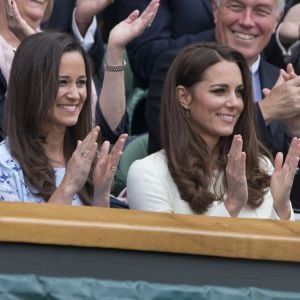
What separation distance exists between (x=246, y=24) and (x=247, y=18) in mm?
38

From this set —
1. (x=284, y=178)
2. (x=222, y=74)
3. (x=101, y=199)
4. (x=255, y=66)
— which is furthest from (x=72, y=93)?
(x=255, y=66)

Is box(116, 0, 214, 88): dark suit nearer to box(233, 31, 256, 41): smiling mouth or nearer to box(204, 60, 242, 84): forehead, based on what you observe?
box(233, 31, 256, 41): smiling mouth

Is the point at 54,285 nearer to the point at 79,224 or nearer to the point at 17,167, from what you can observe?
the point at 79,224

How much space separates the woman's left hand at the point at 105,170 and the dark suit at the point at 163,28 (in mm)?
1761

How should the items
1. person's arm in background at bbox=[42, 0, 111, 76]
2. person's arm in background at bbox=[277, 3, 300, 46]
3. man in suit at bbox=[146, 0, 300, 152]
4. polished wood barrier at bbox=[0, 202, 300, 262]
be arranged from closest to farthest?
polished wood barrier at bbox=[0, 202, 300, 262]
man in suit at bbox=[146, 0, 300, 152]
person's arm in background at bbox=[42, 0, 111, 76]
person's arm in background at bbox=[277, 3, 300, 46]

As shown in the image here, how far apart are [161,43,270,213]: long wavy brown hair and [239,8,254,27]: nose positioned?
31.5 inches

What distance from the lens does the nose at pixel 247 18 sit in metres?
6.13

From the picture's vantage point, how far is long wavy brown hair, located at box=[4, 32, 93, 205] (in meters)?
4.70

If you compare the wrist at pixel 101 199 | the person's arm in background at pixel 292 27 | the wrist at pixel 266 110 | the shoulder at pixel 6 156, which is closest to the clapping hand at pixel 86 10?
the wrist at pixel 266 110

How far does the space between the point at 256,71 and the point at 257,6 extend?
0.30 metres

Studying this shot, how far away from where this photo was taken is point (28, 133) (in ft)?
15.6

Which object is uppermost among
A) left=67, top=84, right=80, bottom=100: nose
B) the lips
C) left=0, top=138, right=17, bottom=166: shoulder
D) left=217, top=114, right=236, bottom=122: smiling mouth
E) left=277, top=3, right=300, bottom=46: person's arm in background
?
left=67, top=84, right=80, bottom=100: nose

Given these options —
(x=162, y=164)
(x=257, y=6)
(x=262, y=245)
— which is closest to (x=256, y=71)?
(x=257, y=6)

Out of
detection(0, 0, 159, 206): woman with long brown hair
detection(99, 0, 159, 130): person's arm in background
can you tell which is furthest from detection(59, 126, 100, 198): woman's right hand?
detection(99, 0, 159, 130): person's arm in background
